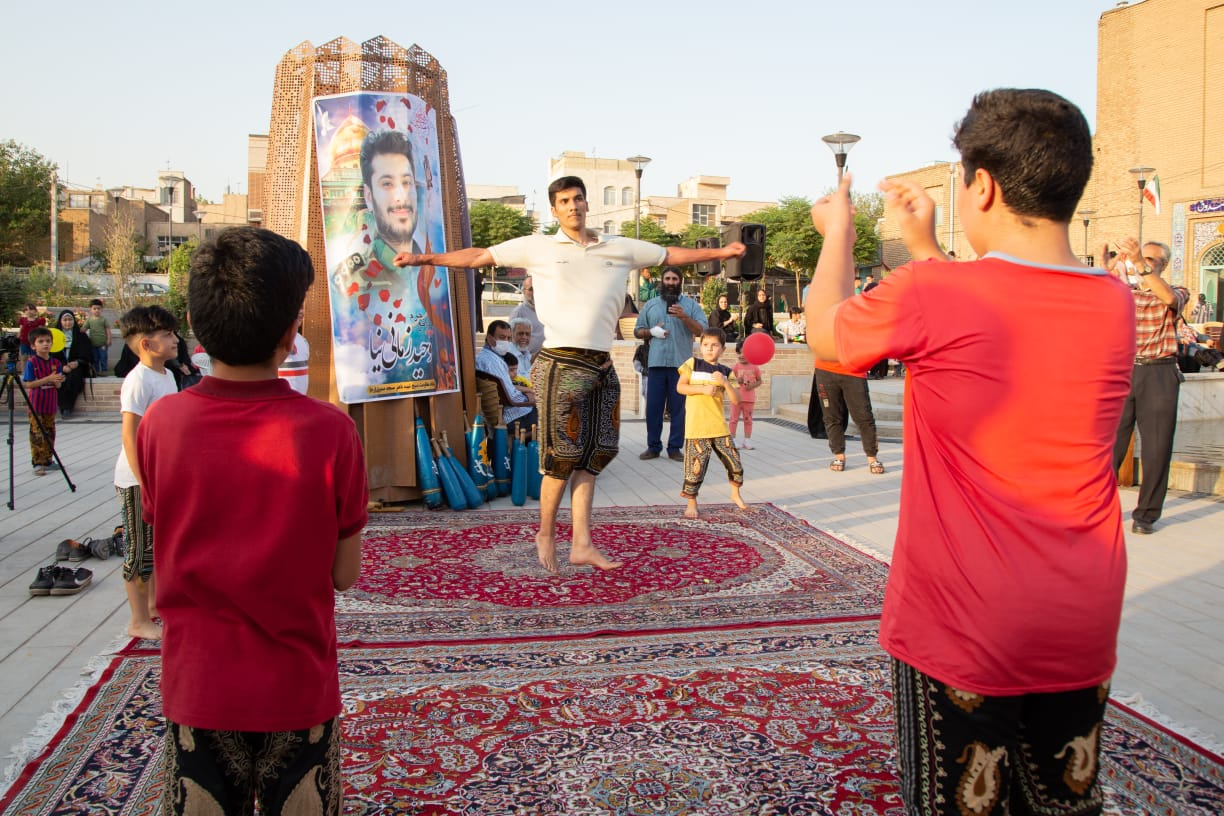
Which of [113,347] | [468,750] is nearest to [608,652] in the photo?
[468,750]

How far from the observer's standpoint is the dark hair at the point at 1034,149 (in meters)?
1.81

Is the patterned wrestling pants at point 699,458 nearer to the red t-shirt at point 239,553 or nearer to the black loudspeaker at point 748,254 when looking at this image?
the black loudspeaker at point 748,254

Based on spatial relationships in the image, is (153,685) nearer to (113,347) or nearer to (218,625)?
(218,625)

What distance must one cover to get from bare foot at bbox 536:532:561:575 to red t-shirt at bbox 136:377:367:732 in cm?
374

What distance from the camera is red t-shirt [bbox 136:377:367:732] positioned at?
1954 mm

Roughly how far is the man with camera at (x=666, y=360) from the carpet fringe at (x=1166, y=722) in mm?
6779

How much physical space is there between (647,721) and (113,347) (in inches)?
885

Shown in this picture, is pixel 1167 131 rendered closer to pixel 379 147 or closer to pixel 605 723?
pixel 379 147

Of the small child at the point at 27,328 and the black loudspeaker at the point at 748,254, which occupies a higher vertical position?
the black loudspeaker at the point at 748,254

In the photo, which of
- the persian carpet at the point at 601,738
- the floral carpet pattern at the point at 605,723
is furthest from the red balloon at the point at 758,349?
the persian carpet at the point at 601,738

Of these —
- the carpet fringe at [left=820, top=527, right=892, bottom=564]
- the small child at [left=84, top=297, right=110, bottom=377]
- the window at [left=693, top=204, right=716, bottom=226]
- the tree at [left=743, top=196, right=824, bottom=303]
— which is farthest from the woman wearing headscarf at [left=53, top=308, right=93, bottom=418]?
the window at [left=693, top=204, right=716, bottom=226]

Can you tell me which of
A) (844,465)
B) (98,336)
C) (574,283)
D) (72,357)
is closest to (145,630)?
(574,283)

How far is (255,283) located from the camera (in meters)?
2.02

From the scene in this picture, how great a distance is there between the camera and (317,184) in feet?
25.2
